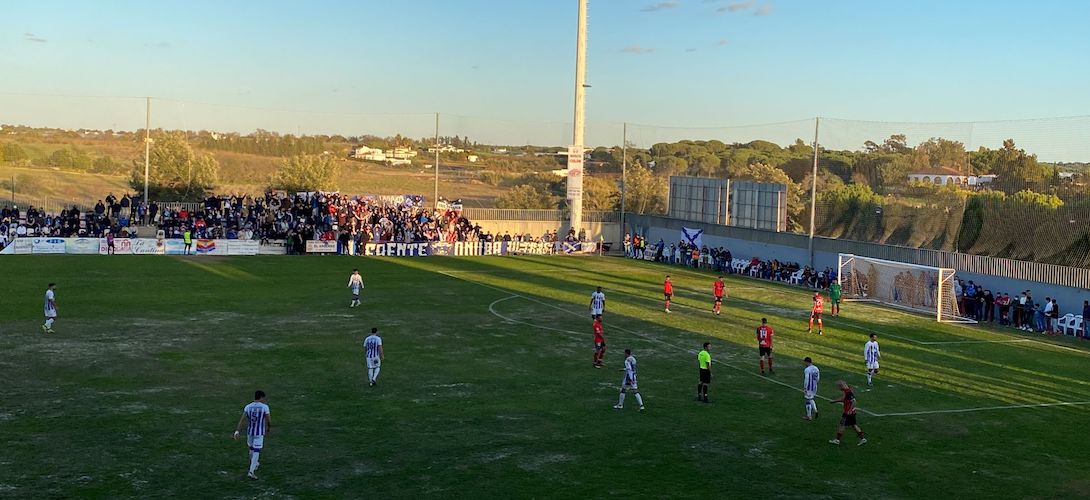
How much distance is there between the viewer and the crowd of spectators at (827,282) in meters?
40.4

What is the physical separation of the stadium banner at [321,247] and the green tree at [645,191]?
104 feet

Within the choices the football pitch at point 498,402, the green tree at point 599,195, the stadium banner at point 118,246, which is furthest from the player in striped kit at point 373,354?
the green tree at point 599,195

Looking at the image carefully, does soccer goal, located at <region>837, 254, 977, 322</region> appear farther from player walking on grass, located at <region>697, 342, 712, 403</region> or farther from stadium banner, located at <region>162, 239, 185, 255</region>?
stadium banner, located at <region>162, 239, 185, 255</region>

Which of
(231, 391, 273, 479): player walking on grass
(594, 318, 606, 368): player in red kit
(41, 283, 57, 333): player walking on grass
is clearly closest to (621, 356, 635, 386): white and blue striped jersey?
(594, 318, 606, 368): player in red kit

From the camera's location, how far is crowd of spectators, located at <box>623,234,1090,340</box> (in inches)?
1592

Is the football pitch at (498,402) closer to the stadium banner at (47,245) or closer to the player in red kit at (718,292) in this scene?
the player in red kit at (718,292)

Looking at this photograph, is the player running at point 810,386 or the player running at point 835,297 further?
the player running at point 835,297

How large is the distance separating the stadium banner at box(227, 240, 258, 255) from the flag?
27265 millimetres

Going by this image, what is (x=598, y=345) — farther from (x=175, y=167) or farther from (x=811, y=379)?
(x=175, y=167)

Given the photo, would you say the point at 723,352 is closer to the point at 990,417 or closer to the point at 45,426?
the point at 990,417

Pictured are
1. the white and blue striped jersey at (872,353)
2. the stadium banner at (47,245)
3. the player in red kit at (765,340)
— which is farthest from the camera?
the stadium banner at (47,245)

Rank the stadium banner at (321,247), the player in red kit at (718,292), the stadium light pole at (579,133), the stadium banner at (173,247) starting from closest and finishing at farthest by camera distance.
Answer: the player in red kit at (718,292), the stadium banner at (173,247), the stadium banner at (321,247), the stadium light pole at (579,133)

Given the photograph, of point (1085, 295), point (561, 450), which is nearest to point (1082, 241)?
point (1085, 295)

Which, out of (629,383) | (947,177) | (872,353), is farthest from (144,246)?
(947,177)
